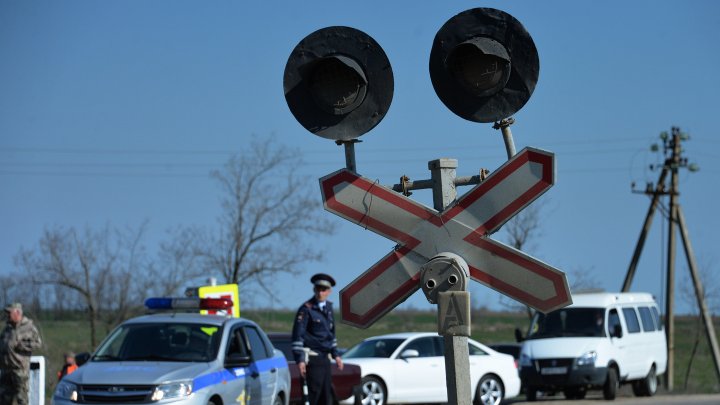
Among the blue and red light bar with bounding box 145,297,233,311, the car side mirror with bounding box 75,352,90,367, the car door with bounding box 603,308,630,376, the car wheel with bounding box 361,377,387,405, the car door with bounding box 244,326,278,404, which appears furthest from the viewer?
the car door with bounding box 603,308,630,376

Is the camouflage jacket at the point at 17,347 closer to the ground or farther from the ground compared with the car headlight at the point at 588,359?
farther from the ground

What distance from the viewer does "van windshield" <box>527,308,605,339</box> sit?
25344 millimetres

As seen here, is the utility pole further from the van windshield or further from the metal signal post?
the metal signal post

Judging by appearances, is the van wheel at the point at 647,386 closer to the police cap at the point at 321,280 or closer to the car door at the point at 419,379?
the car door at the point at 419,379

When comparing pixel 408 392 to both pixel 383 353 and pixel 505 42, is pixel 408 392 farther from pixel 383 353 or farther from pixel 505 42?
pixel 505 42

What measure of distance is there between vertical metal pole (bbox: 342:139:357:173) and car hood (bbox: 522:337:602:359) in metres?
20.8

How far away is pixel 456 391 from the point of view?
4.40m

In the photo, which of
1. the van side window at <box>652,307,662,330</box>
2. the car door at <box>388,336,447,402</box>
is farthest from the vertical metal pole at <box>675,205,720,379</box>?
the car door at <box>388,336,447,402</box>

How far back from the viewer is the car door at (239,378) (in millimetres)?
12609

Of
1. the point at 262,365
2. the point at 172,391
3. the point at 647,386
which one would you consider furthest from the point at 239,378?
the point at 647,386

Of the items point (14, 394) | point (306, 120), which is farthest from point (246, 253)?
point (306, 120)

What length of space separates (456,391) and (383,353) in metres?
18.1

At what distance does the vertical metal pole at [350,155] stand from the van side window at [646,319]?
23.6 meters

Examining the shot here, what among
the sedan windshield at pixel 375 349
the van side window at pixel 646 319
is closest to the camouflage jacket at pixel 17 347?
the sedan windshield at pixel 375 349
